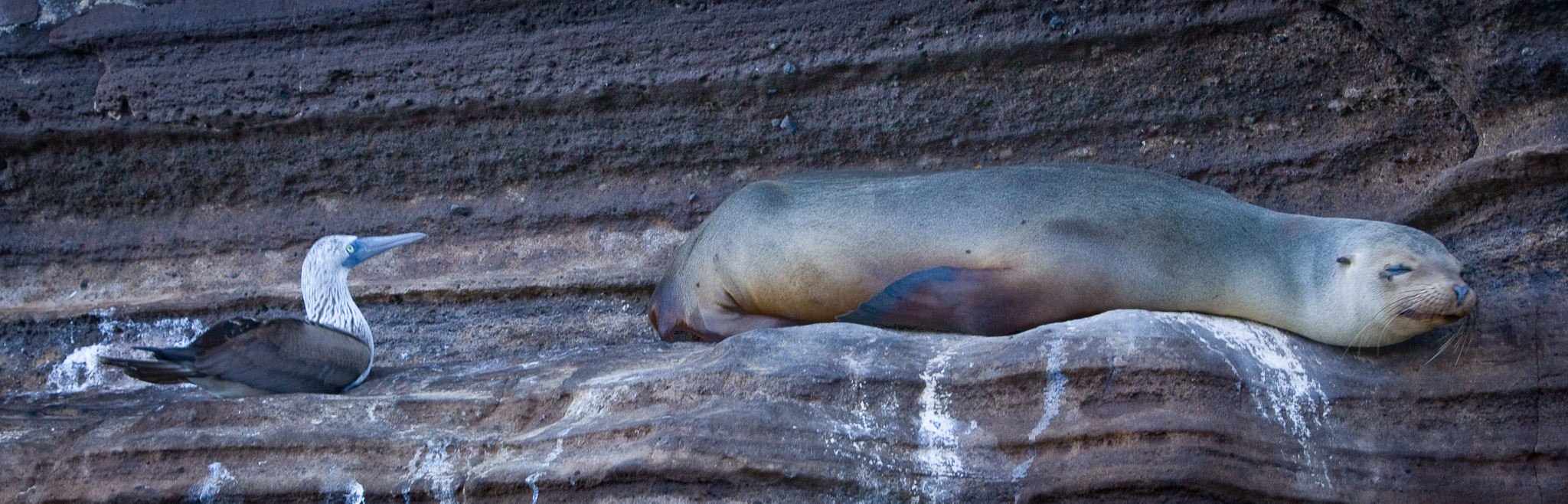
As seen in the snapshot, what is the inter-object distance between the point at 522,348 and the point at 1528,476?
9.12ft

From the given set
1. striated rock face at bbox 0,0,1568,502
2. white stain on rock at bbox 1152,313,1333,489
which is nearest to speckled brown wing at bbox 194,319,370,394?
striated rock face at bbox 0,0,1568,502

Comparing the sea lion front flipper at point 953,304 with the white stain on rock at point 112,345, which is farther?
the white stain on rock at point 112,345

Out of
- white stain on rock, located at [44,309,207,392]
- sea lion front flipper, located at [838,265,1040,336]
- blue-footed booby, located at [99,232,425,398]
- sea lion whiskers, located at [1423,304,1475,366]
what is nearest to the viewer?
sea lion whiskers, located at [1423,304,1475,366]

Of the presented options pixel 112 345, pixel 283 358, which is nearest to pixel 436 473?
pixel 283 358

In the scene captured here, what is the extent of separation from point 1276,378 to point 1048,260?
0.65 meters

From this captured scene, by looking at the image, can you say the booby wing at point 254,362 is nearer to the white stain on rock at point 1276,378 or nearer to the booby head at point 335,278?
the booby head at point 335,278

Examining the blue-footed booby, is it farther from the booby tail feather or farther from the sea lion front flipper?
the sea lion front flipper

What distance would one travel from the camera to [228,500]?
2283 mm

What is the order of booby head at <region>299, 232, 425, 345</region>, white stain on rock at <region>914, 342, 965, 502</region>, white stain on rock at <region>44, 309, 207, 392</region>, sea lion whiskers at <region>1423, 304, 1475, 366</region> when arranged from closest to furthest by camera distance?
white stain on rock at <region>914, 342, 965, 502</region>
sea lion whiskers at <region>1423, 304, 1475, 366</region>
booby head at <region>299, 232, 425, 345</region>
white stain on rock at <region>44, 309, 207, 392</region>

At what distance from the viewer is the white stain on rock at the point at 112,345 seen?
12.6 ft

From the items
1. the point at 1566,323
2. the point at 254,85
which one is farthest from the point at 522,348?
the point at 1566,323

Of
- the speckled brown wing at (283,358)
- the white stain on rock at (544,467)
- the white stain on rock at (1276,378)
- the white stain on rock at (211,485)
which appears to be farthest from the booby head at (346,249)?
the white stain on rock at (1276,378)

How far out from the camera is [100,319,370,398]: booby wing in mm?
2594

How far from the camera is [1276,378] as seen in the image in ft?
7.96
